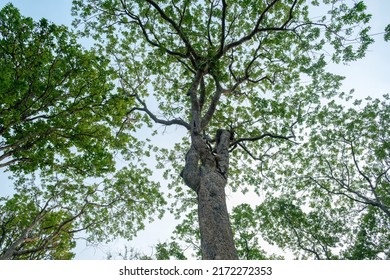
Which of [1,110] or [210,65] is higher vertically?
[210,65]

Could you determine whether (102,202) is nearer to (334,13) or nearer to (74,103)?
(74,103)

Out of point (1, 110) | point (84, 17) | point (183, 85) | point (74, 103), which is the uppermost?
point (84, 17)

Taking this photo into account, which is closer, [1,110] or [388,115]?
[1,110]

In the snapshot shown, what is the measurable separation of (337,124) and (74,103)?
13.4 metres

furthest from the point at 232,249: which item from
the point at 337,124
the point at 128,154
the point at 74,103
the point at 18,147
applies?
the point at 337,124

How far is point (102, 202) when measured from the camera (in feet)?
45.5

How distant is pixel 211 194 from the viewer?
5.80m

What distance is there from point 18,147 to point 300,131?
11830mm

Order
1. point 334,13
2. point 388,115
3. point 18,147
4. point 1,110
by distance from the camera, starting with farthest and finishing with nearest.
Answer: point 388,115
point 334,13
point 18,147
point 1,110

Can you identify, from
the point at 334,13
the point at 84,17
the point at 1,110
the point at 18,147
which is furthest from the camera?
the point at 84,17

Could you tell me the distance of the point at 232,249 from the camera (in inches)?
185

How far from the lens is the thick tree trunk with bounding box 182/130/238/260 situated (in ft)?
15.5

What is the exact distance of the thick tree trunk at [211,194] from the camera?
4.72 m

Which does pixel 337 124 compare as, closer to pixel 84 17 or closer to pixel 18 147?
pixel 84 17
